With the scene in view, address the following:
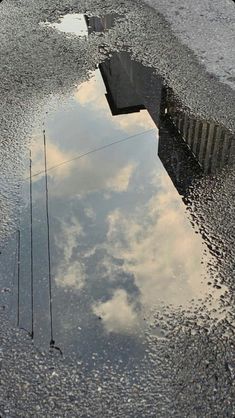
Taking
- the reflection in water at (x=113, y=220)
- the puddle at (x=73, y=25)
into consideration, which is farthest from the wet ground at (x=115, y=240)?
the puddle at (x=73, y=25)

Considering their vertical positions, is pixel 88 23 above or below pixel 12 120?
above

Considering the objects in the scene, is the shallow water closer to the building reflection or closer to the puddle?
the building reflection

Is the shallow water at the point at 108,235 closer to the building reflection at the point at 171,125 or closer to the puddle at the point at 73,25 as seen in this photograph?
the building reflection at the point at 171,125

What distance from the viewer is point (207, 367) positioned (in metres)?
2.71

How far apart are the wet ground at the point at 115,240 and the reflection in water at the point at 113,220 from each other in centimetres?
1

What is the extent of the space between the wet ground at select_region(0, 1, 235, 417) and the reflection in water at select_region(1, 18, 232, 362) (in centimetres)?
1

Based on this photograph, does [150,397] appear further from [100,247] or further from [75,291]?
[100,247]

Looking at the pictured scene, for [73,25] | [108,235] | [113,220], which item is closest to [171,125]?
[113,220]

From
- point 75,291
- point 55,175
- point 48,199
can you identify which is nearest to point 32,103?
point 55,175

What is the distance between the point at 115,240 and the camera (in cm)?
363

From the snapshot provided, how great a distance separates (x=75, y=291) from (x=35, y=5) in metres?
5.83

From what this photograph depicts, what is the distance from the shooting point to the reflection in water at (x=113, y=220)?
10.1 feet

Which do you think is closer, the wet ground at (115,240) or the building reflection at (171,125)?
the wet ground at (115,240)

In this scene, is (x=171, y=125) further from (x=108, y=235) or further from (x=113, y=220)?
(x=108, y=235)
